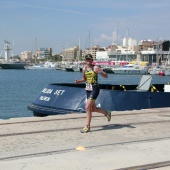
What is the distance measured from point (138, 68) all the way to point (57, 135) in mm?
124972

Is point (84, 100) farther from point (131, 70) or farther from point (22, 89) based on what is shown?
point (131, 70)

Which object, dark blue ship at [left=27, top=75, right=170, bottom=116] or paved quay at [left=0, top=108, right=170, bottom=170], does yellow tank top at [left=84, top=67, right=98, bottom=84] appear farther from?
dark blue ship at [left=27, top=75, right=170, bottom=116]

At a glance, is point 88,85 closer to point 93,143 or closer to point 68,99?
point 93,143

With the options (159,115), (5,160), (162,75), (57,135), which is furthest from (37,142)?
(162,75)

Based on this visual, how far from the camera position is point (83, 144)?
809 cm

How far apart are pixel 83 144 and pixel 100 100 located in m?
7.37

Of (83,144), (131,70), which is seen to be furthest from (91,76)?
(131,70)

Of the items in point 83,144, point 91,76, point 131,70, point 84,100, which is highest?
point 91,76

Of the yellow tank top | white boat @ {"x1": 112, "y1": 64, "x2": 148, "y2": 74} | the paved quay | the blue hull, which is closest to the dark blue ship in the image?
the blue hull

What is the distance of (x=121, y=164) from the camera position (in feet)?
21.5

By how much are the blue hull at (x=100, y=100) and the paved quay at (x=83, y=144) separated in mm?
3525

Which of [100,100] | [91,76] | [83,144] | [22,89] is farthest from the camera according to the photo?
[22,89]

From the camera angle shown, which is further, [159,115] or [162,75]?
[162,75]

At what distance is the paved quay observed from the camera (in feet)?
21.5
